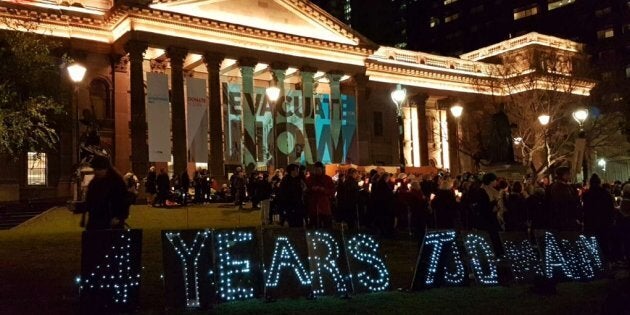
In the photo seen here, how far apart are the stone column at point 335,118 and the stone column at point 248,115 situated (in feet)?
21.6

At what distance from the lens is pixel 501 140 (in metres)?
16.4

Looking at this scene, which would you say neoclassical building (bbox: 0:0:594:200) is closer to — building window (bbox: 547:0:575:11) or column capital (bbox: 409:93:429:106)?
column capital (bbox: 409:93:429:106)

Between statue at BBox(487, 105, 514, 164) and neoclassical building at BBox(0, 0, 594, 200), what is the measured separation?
1873cm

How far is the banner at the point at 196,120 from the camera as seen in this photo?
38344 millimetres

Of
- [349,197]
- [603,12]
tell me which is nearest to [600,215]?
[349,197]

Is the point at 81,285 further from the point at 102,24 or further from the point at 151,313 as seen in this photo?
the point at 102,24

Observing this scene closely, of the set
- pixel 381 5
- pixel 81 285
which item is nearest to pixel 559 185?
pixel 81 285

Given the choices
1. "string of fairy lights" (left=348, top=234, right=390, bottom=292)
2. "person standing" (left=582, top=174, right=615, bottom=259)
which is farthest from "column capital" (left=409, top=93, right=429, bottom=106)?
"string of fairy lights" (left=348, top=234, right=390, bottom=292)

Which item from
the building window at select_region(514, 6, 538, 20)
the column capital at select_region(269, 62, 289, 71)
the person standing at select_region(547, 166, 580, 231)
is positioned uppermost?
the building window at select_region(514, 6, 538, 20)

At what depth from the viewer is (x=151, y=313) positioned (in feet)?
25.6

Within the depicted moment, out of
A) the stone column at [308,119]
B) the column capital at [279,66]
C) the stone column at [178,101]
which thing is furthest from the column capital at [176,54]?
the stone column at [308,119]

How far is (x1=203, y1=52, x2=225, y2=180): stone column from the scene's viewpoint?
40.2 m

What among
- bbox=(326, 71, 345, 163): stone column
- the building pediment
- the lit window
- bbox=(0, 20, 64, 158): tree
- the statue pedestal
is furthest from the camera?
the lit window

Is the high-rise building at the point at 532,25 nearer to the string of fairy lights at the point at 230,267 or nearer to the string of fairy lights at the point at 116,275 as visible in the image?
the string of fairy lights at the point at 230,267
